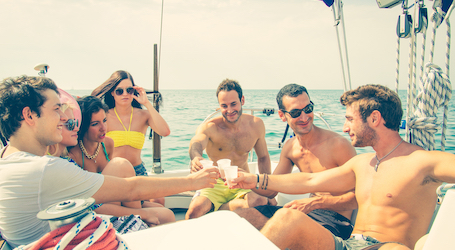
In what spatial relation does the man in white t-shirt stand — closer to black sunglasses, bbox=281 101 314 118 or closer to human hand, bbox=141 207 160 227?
human hand, bbox=141 207 160 227

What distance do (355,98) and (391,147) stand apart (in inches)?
16.3

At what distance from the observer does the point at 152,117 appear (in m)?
3.48

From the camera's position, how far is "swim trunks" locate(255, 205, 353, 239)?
2.21 m

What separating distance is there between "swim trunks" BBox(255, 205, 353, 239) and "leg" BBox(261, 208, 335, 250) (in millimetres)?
413

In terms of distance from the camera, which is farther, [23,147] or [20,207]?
[23,147]

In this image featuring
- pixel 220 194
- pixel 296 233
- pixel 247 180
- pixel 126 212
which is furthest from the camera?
pixel 220 194

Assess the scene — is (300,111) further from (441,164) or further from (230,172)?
(441,164)

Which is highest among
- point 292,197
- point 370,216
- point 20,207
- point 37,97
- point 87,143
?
point 37,97

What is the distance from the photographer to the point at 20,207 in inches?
53.2

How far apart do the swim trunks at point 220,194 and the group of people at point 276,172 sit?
0.04ft

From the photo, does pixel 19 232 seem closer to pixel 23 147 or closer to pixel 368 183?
pixel 23 147

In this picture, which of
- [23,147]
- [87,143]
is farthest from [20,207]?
[87,143]

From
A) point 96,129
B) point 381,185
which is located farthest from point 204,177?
point 381,185

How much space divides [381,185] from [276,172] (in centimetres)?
114
